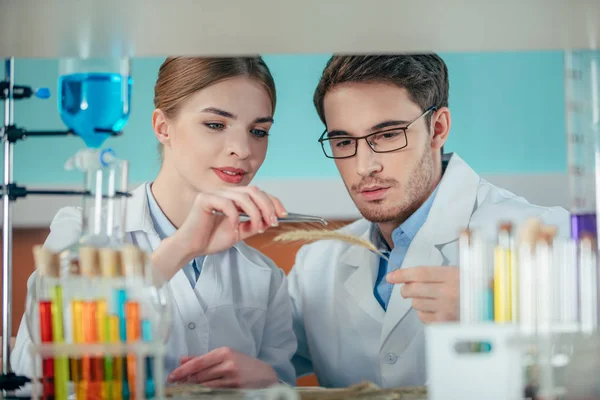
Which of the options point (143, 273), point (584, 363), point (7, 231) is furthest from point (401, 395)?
point (7, 231)

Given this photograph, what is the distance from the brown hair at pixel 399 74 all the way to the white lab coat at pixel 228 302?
45 centimetres

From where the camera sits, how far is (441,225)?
6.29ft

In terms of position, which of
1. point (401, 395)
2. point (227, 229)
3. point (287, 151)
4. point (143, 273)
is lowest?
point (401, 395)

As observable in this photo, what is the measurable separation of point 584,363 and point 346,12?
0.65m

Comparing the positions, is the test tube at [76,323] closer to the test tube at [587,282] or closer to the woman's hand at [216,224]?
the woman's hand at [216,224]

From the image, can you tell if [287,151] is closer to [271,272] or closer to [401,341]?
[271,272]

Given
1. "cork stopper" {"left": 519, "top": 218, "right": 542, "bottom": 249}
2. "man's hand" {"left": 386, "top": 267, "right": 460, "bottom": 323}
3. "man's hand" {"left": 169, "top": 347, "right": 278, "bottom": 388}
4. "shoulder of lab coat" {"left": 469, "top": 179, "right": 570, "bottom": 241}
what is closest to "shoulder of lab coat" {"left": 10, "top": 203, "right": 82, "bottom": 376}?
"man's hand" {"left": 169, "top": 347, "right": 278, "bottom": 388}

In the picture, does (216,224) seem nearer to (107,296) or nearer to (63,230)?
(63,230)

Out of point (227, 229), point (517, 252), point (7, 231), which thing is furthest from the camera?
point (227, 229)

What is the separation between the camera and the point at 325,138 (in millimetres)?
1954

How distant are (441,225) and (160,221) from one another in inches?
29.2

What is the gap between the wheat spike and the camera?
1.65 meters

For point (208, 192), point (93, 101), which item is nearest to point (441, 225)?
point (208, 192)

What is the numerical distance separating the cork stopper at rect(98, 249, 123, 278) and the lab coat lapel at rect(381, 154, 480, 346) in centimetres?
94
